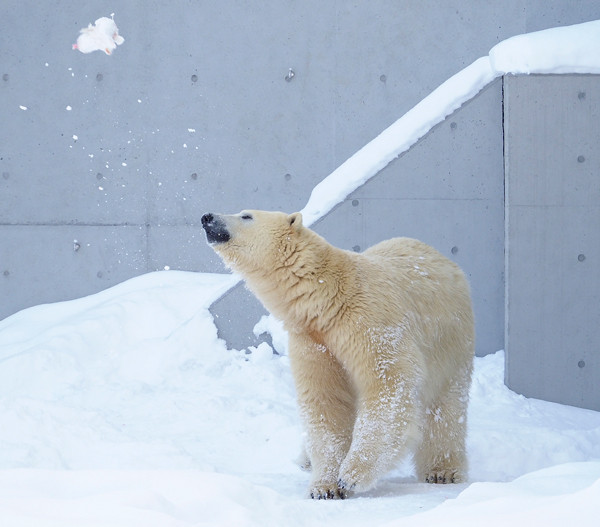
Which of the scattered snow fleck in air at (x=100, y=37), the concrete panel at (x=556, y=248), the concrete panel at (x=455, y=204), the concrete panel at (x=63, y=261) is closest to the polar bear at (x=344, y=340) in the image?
the concrete panel at (x=556, y=248)

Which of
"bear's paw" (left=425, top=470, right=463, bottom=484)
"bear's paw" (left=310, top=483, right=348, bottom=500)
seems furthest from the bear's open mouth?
"bear's paw" (left=425, top=470, right=463, bottom=484)

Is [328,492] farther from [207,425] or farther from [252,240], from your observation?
[207,425]

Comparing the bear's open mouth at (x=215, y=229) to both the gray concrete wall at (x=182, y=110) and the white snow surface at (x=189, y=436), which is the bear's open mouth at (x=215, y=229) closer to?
the white snow surface at (x=189, y=436)

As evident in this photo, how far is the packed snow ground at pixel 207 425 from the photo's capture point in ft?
7.35

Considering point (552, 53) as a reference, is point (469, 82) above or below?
below

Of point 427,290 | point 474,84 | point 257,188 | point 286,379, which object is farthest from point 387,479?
point 257,188

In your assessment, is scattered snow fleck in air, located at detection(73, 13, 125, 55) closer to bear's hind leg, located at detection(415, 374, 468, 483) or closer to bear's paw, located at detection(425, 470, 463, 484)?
bear's hind leg, located at detection(415, 374, 468, 483)

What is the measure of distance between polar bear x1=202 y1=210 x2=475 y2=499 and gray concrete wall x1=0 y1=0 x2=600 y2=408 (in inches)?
153

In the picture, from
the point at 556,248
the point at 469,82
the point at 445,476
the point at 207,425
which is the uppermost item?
the point at 469,82

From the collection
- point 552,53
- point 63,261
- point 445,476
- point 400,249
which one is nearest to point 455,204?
point 552,53

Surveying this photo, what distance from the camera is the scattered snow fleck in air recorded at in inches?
298

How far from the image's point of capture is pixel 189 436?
494 centimetres

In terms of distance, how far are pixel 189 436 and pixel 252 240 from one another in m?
1.86

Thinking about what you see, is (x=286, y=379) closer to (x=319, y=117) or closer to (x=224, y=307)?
(x=224, y=307)
